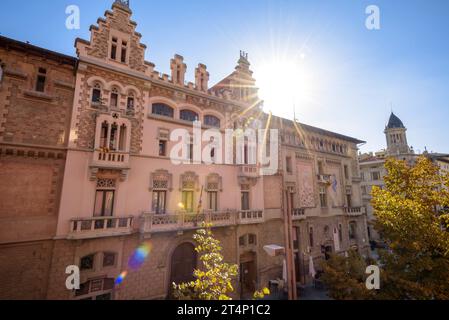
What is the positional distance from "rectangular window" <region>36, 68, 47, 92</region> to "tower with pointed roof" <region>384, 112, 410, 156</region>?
2714 inches

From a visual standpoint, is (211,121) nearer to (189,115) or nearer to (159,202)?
(189,115)

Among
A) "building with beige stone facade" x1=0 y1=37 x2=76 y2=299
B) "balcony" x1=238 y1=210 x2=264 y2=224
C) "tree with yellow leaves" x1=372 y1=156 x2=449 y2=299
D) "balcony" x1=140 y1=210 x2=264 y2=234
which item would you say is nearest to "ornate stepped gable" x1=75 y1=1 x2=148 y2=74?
"building with beige stone facade" x1=0 y1=37 x2=76 y2=299

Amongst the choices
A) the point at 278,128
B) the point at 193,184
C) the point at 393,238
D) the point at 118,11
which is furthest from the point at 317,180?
the point at 118,11

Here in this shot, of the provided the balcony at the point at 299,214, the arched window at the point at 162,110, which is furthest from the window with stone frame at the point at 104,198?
the balcony at the point at 299,214

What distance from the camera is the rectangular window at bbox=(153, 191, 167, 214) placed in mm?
17220

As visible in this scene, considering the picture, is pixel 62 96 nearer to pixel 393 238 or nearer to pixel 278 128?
pixel 278 128

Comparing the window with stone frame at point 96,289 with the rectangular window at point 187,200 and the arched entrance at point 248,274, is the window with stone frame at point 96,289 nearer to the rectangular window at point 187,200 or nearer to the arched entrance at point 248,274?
the rectangular window at point 187,200

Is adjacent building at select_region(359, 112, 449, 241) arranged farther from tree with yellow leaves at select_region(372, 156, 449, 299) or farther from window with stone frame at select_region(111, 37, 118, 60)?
window with stone frame at select_region(111, 37, 118, 60)

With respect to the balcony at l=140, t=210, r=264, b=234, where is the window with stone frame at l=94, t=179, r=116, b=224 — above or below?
above

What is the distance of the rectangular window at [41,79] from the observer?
47.5ft

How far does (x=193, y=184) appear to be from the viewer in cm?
1920

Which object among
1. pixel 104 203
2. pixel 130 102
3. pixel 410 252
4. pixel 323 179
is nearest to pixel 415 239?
pixel 410 252

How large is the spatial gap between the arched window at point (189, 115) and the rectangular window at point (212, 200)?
7.15m
